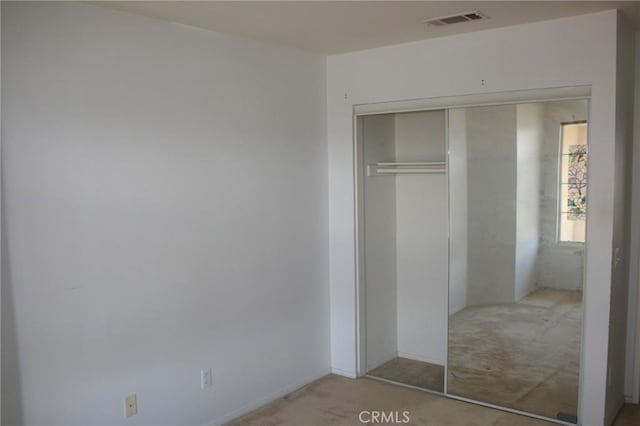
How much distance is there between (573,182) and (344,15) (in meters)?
1.76

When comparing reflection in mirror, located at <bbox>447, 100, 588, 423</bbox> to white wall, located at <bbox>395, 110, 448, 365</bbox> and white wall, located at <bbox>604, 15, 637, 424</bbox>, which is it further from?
white wall, located at <bbox>395, 110, 448, 365</bbox>

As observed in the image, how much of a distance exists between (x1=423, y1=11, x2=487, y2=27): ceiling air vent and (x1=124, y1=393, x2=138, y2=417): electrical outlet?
276 centimetres

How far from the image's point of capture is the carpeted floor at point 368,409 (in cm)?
370

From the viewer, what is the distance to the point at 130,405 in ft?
10.3

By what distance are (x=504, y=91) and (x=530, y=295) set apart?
1.35m

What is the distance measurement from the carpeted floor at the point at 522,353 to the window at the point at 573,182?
400mm

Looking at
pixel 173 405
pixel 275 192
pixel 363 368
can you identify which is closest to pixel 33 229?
pixel 173 405

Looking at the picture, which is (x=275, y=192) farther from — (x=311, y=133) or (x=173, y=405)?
(x=173, y=405)

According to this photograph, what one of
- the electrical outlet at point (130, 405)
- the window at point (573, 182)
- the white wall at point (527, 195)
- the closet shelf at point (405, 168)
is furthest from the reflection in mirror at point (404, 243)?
the electrical outlet at point (130, 405)

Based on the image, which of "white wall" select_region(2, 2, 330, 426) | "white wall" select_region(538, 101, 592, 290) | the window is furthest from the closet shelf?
the window

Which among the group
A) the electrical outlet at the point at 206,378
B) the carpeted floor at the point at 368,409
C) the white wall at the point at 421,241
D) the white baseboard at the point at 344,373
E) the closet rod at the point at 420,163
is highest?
the closet rod at the point at 420,163

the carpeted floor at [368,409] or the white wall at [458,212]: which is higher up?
the white wall at [458,212]

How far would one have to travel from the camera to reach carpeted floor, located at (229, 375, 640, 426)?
3701 mm

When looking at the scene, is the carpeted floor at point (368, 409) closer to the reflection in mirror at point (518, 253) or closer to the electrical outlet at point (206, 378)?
the reflection in mirror at point (518, 253)
